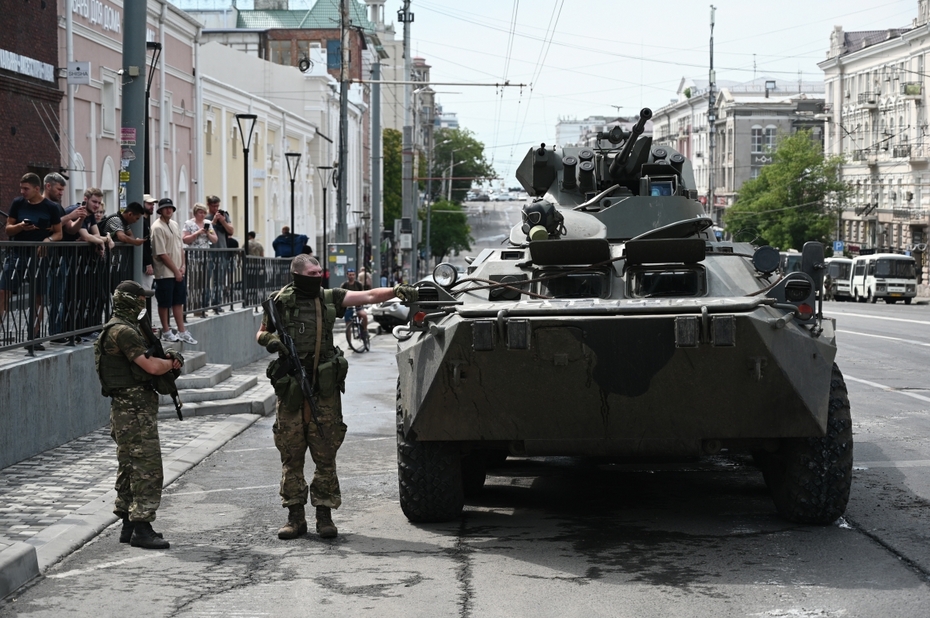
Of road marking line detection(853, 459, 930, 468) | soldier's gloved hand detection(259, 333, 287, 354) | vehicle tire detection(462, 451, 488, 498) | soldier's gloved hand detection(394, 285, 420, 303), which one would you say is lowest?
road marking line detection(853, 459, 930, 468)

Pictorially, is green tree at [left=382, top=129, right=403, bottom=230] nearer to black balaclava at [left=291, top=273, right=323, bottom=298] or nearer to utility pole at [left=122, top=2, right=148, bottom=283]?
utility pole at [left=122, top=2, right=148, bottom=283]

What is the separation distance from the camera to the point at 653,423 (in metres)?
8.27

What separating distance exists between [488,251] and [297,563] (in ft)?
11.1

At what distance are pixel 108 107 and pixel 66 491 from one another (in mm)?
23195

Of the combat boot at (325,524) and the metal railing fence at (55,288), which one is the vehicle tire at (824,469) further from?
the metal railing fence at (55,288)

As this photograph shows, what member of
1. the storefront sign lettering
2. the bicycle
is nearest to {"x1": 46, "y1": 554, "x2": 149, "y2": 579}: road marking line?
the bicycle

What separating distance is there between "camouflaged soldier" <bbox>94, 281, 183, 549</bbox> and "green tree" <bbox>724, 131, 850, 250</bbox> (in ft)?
228

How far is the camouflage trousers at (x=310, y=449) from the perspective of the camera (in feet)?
28.5

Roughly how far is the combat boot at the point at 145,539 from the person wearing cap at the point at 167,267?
8.10m

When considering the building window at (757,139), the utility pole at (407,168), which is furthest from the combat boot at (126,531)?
the building window at (757,139)

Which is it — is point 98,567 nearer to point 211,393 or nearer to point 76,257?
point 76,257

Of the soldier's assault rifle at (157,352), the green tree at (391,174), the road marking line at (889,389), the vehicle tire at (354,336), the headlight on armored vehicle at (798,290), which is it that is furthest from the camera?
the green tree at (391,174)

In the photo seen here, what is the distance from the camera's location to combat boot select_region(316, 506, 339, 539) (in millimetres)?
8594

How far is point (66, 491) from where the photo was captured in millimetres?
10266
